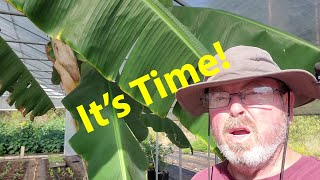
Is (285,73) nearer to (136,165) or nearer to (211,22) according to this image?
(136,165)

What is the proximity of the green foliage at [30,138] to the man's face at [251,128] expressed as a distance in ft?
40.6

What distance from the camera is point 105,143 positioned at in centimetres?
147

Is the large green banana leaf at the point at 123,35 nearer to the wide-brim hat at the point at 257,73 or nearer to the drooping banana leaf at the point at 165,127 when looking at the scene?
the wide-brim hat at the point at 257,73

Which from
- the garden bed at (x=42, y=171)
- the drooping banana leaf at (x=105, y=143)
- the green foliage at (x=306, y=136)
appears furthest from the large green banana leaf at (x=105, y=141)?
the garden bed at (x=42, y=171)

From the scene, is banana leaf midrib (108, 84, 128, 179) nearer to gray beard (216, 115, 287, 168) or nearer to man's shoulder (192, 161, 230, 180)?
man's shoulder (192, 161, 230, 180)

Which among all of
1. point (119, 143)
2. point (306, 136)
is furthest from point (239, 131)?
point (306, 136)

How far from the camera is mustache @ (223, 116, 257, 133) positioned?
2.47 feet

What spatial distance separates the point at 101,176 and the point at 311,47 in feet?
3.82

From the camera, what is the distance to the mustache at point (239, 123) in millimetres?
752

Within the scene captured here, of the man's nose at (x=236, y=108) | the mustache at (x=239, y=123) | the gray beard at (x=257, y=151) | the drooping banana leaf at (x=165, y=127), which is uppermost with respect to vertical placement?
the man's nose at (x=236, y=108)

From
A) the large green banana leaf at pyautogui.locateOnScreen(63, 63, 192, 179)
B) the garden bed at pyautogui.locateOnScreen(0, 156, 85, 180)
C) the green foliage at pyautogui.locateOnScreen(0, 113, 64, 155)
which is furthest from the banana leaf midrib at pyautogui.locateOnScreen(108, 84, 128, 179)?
the green foliage at pyautogui.locateOnScreen(0, 113, 64, 155)

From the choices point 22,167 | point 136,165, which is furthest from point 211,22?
point 22,167
